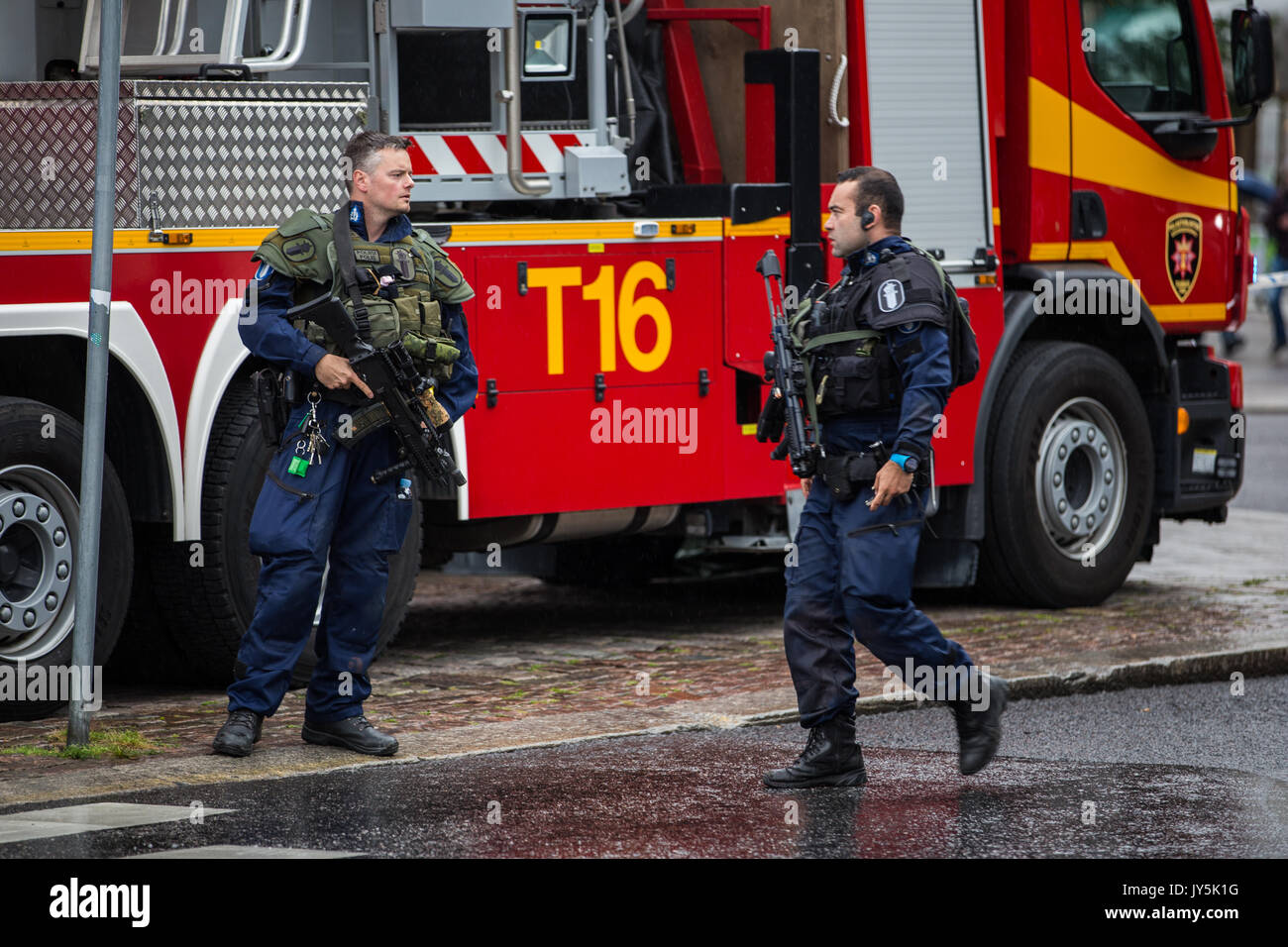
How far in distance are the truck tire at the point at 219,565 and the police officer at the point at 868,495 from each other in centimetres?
180

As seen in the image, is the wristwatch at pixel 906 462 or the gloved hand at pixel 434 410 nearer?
the wristwatch at pixel 906 462

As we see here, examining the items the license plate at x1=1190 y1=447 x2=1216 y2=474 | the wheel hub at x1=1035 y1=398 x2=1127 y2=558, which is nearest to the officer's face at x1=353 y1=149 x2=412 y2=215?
the wheel hub at x1=1035 y1=398 x2=1127 y2=558

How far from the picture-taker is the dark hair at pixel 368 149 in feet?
21.9

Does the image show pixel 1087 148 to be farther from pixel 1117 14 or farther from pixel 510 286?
pixel 510 286

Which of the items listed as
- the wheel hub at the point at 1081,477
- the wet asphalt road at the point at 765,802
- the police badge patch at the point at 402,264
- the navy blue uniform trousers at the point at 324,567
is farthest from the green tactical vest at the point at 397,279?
the wheel hub at the point at 1081,477

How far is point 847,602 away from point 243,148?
2.68 m

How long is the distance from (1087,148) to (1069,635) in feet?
7.37

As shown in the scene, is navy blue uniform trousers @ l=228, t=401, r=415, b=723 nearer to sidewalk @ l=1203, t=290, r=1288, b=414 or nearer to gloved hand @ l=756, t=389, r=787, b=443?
gloved hand @ l=756, t=389, r=787, b=443

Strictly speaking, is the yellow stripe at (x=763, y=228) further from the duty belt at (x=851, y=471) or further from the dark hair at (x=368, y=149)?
the duty belt at (x=851, y=471)

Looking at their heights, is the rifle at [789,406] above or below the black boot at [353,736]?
above

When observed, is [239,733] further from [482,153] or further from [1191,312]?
[1191,312]

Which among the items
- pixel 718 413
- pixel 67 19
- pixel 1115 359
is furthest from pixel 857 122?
pixel 67 19

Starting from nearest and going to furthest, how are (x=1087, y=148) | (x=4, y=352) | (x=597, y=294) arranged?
(x=4, y=352), (x=597, y=294), (x=1087, y=148)

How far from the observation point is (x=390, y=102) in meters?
8.29
